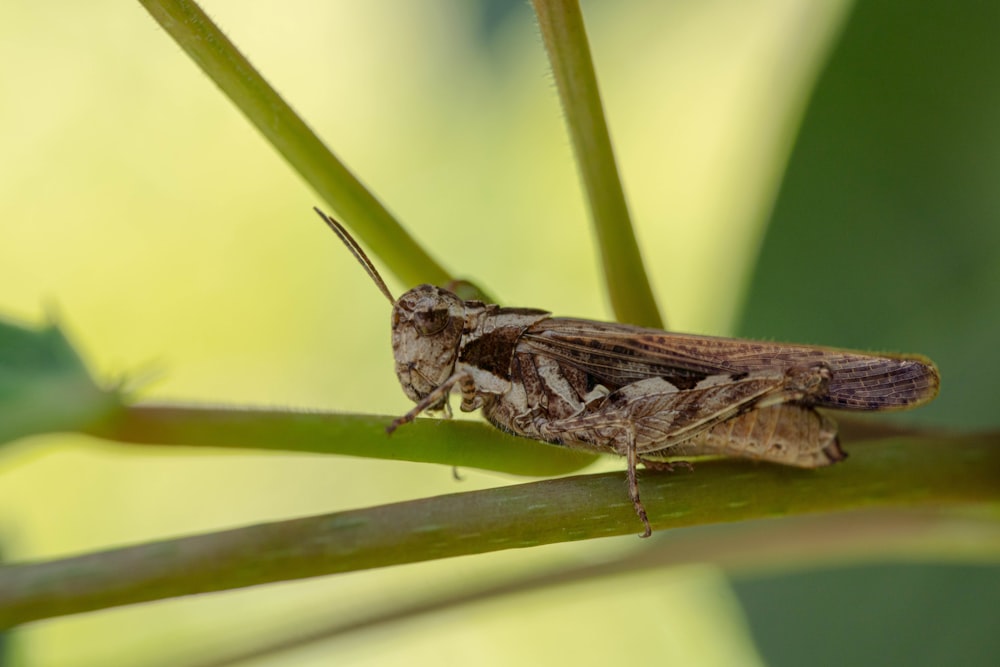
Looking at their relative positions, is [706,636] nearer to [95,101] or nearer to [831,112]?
[831,112]

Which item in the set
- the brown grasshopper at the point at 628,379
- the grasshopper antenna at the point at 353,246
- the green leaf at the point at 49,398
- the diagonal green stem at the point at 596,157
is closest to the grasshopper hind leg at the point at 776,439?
the brown grasshopper at the point at 628,379

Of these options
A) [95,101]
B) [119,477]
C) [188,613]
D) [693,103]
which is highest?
[95,101]

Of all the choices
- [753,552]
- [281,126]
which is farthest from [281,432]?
[753,552]

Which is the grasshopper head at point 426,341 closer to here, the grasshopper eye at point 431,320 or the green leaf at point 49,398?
the grasshopper eye at point 431,320

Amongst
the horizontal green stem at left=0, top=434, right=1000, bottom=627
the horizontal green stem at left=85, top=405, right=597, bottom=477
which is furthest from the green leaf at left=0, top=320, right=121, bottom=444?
the horizontal green stem at left=0, top=434, right=1000, bottom=627

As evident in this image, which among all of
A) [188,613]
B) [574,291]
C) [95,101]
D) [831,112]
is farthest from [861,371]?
[95,101]

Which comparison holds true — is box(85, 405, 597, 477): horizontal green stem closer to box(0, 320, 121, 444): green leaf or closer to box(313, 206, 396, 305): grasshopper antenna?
box(0, 320, 121, 444): green leaf

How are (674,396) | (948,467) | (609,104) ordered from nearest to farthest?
(948,467)
(674,396)
(609,104)
